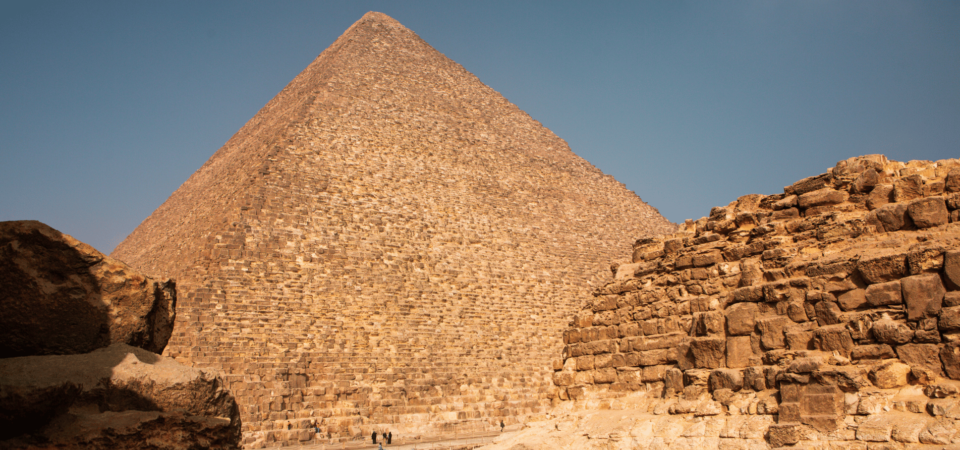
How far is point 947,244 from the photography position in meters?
3.88

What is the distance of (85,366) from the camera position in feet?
9.37


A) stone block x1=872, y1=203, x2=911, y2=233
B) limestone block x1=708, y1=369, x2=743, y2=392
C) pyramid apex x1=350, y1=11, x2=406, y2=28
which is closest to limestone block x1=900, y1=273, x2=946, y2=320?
stone block x1=872, y1=203, x2=911, y2=233

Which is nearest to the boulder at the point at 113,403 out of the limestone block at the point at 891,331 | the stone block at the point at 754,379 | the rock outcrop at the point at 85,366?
the rock outcrop at the point at 85,366

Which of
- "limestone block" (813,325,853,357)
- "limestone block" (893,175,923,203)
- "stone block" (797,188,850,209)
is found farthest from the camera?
"stone block" (797,188,850,209)

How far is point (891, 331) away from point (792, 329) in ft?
1.92

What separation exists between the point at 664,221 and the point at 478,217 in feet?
43.7

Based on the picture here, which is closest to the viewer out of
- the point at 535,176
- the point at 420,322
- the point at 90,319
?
the point at 90,319

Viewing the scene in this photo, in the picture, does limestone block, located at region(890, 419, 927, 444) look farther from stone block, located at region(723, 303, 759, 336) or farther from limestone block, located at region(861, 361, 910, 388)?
stone block, located at region(723, 303, 759, 336)

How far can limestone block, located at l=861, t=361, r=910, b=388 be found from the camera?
376cm

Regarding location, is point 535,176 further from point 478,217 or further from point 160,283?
point 160,283

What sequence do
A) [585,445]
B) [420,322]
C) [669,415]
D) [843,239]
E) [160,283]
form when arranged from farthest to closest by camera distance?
[420,322]
[585,445]
[669,415]
[843,239]
[160,283]

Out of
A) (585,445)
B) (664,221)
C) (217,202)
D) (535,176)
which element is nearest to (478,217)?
(535,176)

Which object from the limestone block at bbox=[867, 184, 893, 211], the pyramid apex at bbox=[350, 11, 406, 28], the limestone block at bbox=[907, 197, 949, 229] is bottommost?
the limestone block at bbox=[907, 197, 949, 229]

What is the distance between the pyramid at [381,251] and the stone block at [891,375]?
11602 millimetres
